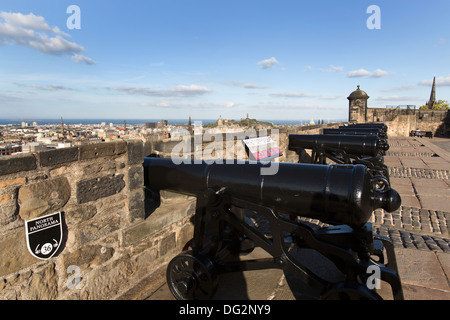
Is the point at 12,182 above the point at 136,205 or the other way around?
above

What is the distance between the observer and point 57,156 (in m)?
2.05

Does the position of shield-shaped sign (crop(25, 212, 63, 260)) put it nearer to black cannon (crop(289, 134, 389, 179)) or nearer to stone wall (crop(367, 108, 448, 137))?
black cannon (crop(289, 134, 389, 179))

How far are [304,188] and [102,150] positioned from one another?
1667 mm

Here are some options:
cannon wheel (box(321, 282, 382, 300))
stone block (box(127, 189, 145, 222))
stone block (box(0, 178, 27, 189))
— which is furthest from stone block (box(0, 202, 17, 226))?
cannon wheel (box(321, 282, 382, 300))

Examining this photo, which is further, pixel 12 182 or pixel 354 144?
pixel 354 144

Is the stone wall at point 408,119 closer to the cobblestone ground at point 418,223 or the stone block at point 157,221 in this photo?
the cobblestone ground at point 418,223

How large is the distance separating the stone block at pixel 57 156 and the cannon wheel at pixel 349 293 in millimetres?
2018

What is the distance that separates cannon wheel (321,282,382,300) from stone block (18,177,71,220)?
6.40 feet

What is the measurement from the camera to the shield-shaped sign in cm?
192

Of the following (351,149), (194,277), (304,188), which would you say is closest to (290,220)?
(304,188)

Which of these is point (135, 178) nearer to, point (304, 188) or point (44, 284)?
point (44, 284)

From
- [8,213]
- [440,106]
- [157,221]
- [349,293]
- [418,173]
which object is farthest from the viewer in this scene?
[440,106]
